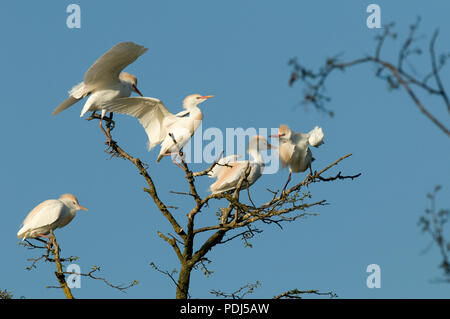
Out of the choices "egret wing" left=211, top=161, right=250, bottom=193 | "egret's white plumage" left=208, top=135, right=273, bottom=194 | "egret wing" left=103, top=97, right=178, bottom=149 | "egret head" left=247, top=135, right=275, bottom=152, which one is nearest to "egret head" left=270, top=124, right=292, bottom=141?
"egret head" left=247, top=135, right=275, bottom=152

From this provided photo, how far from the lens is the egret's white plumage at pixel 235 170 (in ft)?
29.8

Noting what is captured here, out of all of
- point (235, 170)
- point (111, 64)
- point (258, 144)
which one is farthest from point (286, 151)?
point (111, 64)

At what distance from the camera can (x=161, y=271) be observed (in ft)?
25.2

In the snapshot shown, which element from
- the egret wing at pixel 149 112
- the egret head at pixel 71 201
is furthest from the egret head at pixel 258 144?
the egret head at pixel 71 201

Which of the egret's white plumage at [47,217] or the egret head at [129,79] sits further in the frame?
the egret head at [129,79]

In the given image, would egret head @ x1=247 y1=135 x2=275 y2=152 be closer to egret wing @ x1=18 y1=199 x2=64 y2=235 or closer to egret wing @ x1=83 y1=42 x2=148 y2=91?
egret wing @ x1=83 y1=42 x2=148 y2=91

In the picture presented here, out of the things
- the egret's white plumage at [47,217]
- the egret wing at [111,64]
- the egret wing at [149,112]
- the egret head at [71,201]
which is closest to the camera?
the egret's white plumage at [47,217]

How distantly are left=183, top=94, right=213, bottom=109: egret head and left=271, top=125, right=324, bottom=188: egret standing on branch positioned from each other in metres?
1.31

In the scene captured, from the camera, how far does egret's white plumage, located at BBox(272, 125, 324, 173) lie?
389 inches

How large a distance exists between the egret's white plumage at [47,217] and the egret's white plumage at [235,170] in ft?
7.88

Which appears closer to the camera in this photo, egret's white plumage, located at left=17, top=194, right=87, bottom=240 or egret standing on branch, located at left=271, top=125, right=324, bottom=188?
egret's white plumage, located at left=17, top=194, right=87, bottom=240

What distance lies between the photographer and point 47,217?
947 centimetres

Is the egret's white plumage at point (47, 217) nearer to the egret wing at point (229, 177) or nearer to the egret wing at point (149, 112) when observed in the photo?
the egret wing at point (149, 112)
